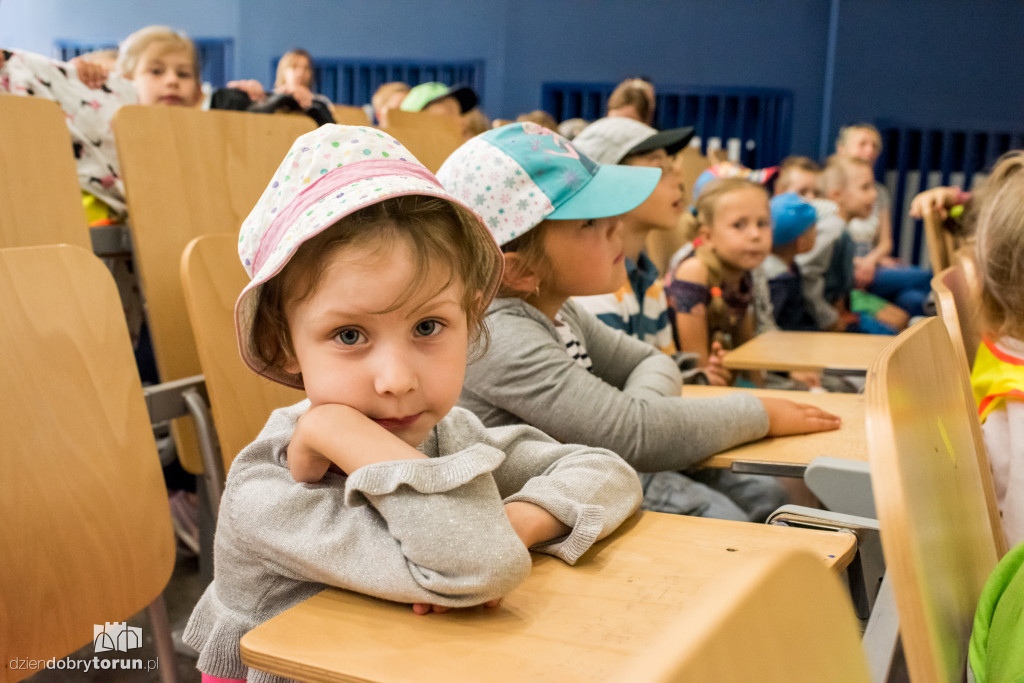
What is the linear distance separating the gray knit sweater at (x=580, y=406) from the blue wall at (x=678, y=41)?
224 inches

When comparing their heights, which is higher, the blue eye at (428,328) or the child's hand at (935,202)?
the child's hand at (935,202)

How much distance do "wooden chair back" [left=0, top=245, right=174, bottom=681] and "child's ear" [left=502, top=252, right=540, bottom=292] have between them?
51cm

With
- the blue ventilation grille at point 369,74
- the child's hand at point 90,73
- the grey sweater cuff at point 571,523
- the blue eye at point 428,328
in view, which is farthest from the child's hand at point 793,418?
the blue ventilation grille at point 369,74

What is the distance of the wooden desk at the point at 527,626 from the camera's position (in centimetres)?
63

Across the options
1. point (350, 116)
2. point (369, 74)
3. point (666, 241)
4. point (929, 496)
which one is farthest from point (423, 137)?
point (369, 74)

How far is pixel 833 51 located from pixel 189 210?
5.71 metres

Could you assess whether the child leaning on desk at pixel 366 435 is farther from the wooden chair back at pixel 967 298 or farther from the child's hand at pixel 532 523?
the wooden chair back at pixel 967 298

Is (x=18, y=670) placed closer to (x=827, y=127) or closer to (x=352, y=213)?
(x=352, y=213)

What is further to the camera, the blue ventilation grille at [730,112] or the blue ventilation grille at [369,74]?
the blue ventilation grille at [369,74]

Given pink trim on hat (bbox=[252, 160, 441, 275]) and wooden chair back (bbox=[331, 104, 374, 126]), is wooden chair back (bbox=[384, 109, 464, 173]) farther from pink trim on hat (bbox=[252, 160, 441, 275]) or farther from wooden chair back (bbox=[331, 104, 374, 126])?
pink trim on hat (bbox=[252, 160, 441, 275])

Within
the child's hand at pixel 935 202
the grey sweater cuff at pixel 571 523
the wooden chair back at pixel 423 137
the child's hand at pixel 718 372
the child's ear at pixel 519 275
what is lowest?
the child's hand at pixel 718 372

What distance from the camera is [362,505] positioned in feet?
2.42

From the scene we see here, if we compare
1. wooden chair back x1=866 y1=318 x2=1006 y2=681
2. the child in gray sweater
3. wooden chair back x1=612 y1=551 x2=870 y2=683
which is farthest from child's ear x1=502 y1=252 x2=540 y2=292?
wooden chair back x1=612 y1=551 x2=870 y2=683

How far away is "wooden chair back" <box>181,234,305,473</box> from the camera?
119cm
